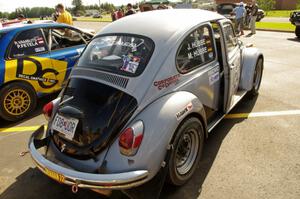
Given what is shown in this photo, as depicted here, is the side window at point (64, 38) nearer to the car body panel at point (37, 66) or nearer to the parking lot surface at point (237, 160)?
the car body panel at point (37, 66)

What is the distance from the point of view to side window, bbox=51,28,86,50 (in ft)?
18.9

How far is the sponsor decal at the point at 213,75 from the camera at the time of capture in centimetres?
366

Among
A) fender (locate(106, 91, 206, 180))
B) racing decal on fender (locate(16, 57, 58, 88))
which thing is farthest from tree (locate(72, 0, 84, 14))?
fender (locate(106, 91, 206, 180))

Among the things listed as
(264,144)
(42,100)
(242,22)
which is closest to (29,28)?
(42,100)

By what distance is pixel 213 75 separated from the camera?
3727 millimetres

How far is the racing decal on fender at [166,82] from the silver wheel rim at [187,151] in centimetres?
56

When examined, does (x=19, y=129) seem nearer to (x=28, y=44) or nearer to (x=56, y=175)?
(x=28, y=44)

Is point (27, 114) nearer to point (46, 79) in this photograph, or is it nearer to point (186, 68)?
point (46, 79)

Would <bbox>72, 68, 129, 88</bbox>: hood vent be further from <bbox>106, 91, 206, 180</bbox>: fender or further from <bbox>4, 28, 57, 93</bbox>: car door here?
<bbox>4, 28, 57, 93</bbox>: car door

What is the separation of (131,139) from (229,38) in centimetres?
274

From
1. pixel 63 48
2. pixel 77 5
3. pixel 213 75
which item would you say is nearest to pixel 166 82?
pixel 213 75

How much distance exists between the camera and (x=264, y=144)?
3891 mm

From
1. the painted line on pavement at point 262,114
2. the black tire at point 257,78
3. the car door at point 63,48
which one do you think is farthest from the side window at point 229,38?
the car door at point 63,48

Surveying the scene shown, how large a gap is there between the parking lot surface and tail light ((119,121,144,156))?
430 mm
